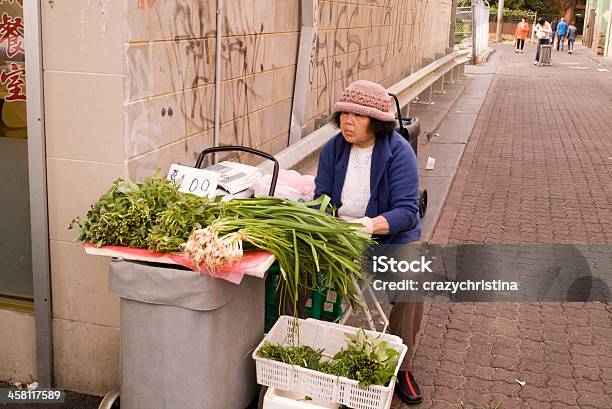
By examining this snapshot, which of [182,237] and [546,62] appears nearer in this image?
[182,237]

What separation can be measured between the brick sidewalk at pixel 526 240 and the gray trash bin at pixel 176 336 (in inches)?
49.8

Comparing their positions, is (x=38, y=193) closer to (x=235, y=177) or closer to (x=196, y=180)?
(x=196, y=180)

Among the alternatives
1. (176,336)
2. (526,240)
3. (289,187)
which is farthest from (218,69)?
(526,240)

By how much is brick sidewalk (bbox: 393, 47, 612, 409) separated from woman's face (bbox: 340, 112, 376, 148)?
Result: 4.94 feet

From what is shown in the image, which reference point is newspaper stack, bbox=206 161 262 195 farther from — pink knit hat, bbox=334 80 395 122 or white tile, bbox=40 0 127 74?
white tile, bbox=40 0 127 74

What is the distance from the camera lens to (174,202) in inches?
147

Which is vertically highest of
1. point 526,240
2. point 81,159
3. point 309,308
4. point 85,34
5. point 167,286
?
point 85,34

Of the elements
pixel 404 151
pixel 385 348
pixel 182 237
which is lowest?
pixel 385 348

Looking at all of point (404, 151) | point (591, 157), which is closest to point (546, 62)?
point (591, 157)

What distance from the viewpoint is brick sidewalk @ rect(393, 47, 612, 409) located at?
4816mm

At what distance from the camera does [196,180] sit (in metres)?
4.16

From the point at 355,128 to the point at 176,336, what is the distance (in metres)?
1.46

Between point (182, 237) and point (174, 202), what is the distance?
0.23 metres

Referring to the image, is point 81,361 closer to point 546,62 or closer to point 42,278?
point 42,278
